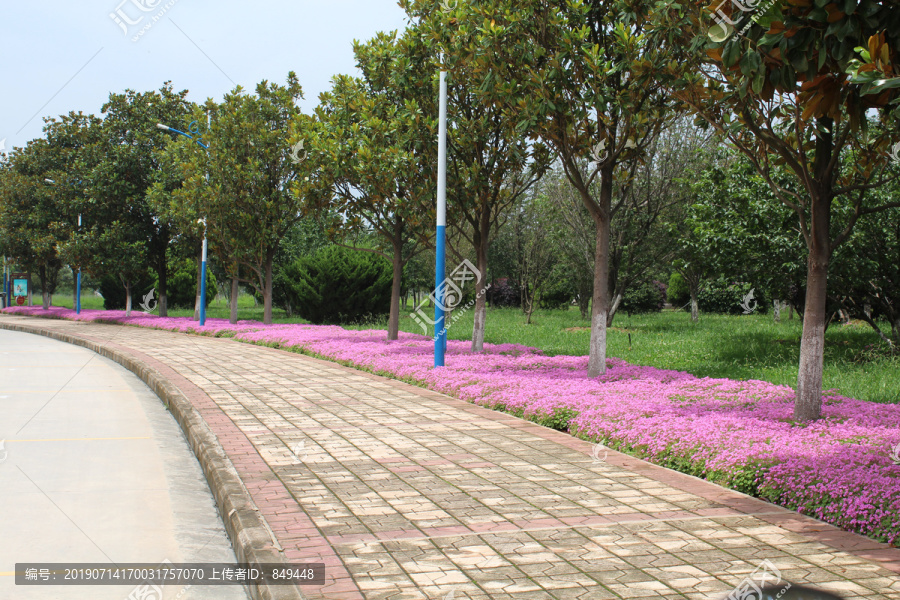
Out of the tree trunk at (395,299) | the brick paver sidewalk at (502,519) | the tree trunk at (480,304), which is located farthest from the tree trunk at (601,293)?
the tree trunk at (395,299)

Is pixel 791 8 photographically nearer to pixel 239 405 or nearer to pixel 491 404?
pixel 491 404

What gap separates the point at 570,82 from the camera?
1136cm

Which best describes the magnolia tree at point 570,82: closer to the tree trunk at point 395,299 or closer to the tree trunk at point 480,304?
the tree trunk at point 480,304

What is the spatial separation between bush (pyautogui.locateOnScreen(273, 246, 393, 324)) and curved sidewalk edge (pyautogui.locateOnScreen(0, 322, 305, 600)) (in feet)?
58.4

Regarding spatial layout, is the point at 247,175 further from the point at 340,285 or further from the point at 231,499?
the point at 231,499

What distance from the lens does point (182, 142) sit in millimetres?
27812

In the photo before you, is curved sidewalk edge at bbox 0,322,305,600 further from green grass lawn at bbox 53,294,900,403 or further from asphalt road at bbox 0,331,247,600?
green grass lawn at bbox 53,294,900,403

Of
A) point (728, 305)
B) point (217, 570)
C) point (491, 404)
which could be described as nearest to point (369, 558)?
point (217, 570)

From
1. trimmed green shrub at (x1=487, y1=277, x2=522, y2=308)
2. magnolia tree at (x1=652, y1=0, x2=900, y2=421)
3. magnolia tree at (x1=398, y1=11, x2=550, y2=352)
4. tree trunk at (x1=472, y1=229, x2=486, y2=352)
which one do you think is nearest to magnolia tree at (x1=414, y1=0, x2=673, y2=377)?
magnolia tree at (x1=652, y1=0, x2=900, y2=421)

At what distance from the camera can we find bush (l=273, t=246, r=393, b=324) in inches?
1159

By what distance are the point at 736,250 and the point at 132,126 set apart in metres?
26.9

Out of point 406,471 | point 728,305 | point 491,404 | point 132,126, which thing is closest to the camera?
point 406,471

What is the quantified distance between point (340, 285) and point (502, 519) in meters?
25.2

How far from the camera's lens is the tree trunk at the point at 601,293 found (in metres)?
11.5
